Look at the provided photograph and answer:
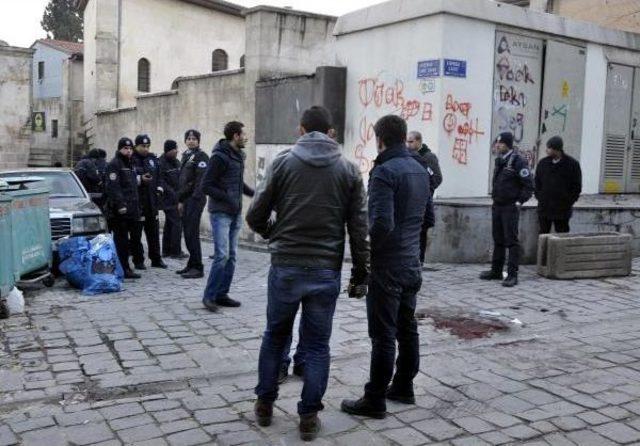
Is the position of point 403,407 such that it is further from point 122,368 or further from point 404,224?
point 122,368

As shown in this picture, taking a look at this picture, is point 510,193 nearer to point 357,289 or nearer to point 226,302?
point 226,302

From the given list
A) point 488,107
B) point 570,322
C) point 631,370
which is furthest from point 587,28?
point 631,370

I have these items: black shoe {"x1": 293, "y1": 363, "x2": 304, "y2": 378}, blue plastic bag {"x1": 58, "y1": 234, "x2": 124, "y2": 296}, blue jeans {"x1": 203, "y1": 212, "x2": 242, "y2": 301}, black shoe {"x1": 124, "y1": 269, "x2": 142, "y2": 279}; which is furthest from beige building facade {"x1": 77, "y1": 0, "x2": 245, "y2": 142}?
black shoe {"x1": 293, "y1": 363, "x2": 304, "y2": 378}

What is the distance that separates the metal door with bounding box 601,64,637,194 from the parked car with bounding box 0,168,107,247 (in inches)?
360

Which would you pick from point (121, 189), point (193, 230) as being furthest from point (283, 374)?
point (121, 189)

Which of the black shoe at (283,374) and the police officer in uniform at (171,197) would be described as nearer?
the black shoe at (283,374)

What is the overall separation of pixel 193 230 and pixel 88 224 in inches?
53.7

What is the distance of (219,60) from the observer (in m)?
31.4

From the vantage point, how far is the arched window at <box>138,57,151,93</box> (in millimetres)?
29219

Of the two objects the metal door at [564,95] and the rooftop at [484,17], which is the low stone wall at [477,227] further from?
the rooftop at [484,17]

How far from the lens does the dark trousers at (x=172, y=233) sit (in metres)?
11.6

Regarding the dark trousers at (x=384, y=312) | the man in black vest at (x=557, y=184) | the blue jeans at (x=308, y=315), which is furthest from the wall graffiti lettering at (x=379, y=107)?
the blue jeans at (x=308, y=315)

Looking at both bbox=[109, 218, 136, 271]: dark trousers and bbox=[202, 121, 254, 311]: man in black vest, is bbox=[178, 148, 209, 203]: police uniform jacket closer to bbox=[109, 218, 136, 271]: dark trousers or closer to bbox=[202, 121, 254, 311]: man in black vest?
bbox=[109, 218, 136, 271]: dark trousers

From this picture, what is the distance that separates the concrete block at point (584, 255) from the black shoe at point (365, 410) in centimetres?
553
